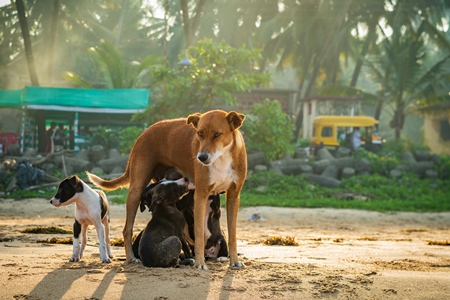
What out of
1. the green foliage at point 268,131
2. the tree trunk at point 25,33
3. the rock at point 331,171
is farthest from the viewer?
the tree trunk at point 25,33

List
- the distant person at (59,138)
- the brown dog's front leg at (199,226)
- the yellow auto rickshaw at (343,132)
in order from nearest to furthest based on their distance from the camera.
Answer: the brown dog's front leg at (199,226) < the distant person at (59,138) < the yellow auto rickshaw at (343,132)

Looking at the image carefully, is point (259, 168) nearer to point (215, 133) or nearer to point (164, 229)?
point (164, 229)

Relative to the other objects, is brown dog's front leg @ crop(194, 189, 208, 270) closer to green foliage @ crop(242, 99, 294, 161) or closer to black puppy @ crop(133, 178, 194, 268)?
black puppy @ crop(133, 178, 194, 268)

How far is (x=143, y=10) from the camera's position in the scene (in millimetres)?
52344

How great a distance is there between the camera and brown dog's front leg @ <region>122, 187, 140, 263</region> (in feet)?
21.5

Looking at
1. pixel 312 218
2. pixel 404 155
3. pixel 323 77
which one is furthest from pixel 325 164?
pixel 323 77

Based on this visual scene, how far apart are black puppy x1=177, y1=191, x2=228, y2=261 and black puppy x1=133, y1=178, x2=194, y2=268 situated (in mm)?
332

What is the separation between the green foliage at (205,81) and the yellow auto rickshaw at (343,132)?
242 inches

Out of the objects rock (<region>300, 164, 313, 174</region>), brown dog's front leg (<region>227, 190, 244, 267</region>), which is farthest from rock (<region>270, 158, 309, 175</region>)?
brown dog's front leg (<region>227, 190, 244, 267</region>)

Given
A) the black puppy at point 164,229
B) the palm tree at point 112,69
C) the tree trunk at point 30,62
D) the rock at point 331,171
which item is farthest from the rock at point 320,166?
the black puppy at point 164,229

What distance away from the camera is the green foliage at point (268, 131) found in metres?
21.5

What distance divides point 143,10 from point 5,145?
89.6 ft

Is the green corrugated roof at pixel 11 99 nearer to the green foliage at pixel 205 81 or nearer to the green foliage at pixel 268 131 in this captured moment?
the green foliage at pixel 205 81

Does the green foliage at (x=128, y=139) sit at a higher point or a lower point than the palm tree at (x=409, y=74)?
lower
